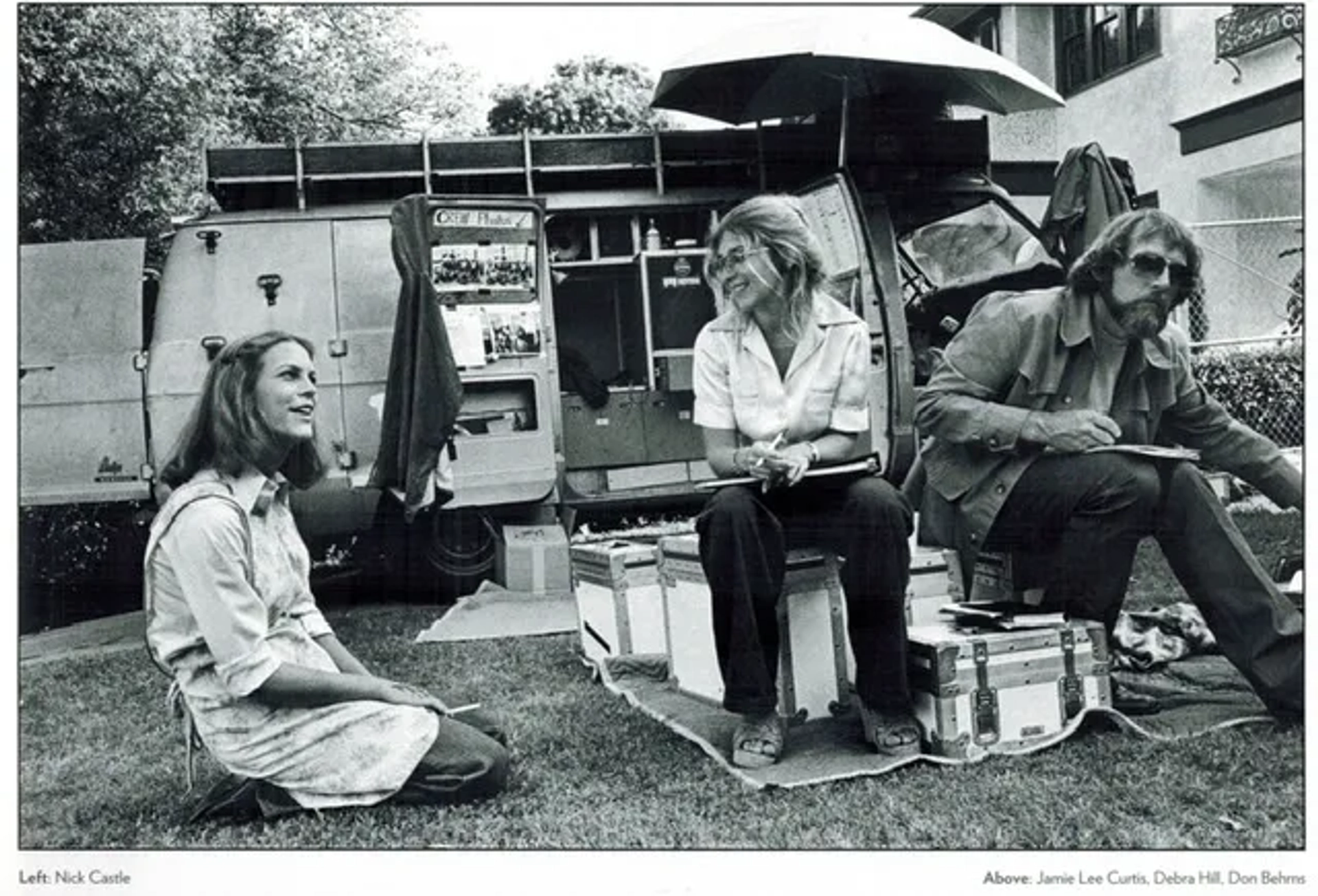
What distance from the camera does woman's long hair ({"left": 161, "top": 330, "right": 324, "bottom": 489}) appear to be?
2.10 metres

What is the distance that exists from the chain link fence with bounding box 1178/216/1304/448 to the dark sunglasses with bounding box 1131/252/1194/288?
22 centimetres

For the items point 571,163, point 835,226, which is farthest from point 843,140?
point 571,163

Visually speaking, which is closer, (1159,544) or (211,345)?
(1159,544)

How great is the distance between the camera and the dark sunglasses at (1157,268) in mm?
2613

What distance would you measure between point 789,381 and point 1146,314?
2.61ft

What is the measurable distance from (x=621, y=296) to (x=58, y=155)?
285 cm

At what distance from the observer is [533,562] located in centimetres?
436

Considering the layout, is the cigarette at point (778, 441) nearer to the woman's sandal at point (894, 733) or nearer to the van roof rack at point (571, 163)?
the woman's sandal at point (894, 733)

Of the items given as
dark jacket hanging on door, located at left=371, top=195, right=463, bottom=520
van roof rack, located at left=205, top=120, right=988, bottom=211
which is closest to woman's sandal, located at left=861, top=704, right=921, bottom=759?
dark jacket hanging on door, located at left=371, top=195, right=463, bottom=520

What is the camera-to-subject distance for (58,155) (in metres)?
2.91

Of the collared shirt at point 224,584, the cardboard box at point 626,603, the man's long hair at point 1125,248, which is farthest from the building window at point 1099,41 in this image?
the collared shirt at point 224,584

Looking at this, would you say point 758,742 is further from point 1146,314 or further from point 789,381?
point 1146,314
